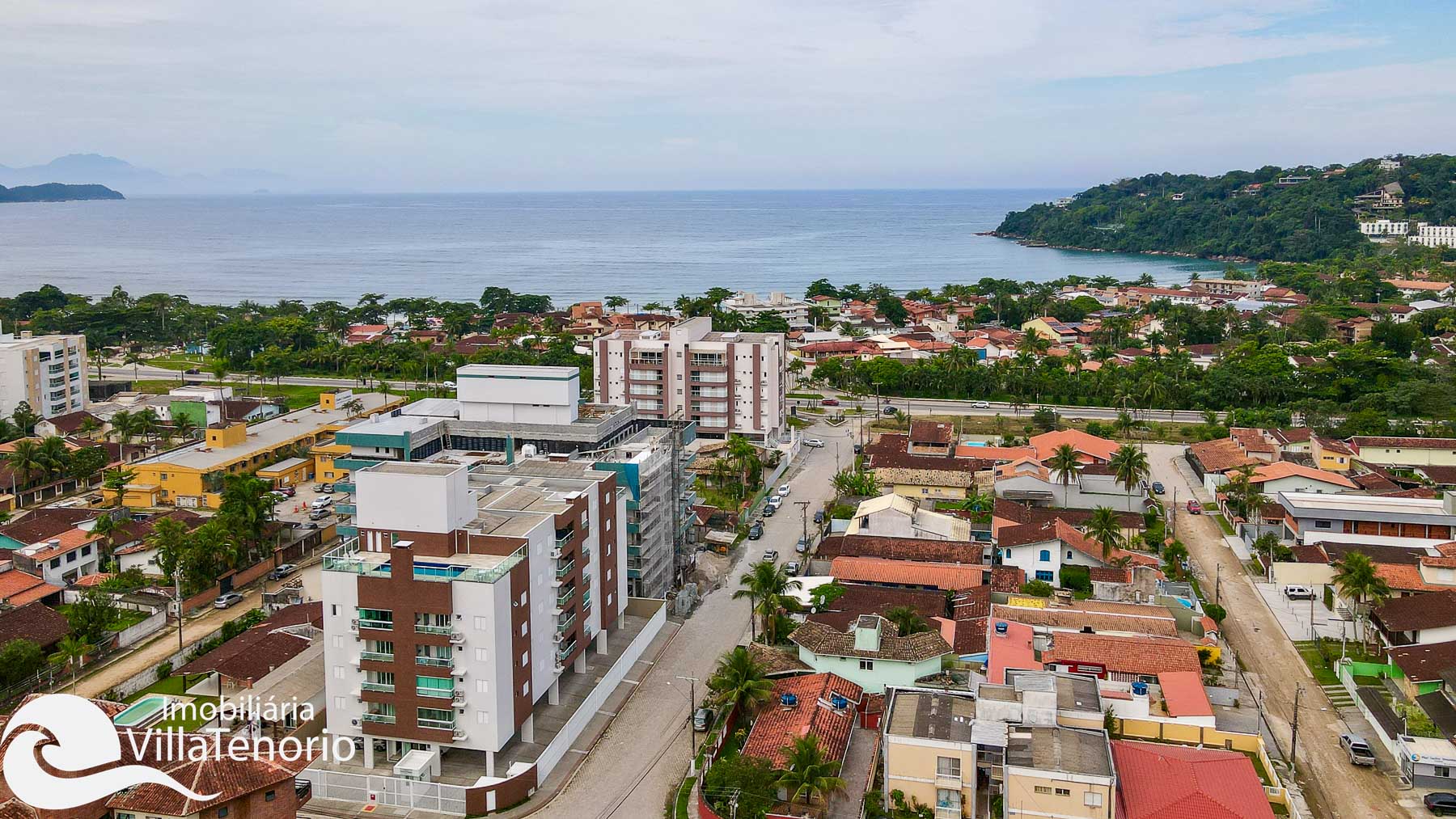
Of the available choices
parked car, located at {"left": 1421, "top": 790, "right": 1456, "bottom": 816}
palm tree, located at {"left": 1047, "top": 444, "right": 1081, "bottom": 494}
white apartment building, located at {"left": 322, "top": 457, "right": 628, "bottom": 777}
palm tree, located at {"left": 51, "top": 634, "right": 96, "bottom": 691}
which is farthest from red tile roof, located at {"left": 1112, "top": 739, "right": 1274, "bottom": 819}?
palm tree, located at {"left": 51, "top": 634, "right": 96, "bottom": 691}

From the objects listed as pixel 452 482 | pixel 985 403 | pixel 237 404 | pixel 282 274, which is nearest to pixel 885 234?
pixel 282 274

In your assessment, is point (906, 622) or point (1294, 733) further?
point (906, 622)

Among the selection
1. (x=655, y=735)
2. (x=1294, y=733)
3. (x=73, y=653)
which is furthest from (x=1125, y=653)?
(x=73, y=653)

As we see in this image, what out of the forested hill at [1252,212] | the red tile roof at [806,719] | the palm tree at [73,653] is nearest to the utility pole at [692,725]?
the red tile roof at [806,719]

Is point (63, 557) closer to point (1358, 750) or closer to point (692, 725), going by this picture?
point (692, 725)

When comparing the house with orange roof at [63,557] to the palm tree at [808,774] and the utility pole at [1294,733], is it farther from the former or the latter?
the utility pole at [1294,733]
